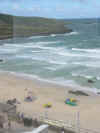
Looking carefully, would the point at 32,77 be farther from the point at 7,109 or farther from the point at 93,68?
the point at 7,109

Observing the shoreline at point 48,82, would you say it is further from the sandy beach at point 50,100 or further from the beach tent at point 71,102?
the beach tent at point 71,102

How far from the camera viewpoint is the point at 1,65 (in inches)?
1155

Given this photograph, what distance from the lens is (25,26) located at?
3113 inches

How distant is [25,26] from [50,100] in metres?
65.3

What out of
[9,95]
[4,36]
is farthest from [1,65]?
[4,36]

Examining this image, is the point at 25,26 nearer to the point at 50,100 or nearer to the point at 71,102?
the point at 50,100

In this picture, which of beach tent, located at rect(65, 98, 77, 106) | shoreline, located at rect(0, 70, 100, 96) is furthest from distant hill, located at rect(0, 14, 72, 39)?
beach tent, located at rect(65, 98, 77, 106)

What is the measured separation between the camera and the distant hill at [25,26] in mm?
74312

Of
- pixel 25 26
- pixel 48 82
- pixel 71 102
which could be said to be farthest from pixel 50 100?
pixel 25 26

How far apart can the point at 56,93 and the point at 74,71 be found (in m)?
6.91

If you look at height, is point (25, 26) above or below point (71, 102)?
above

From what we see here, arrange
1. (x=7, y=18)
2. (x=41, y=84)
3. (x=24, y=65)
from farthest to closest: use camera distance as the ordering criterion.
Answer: (x=7, y=18)
(x=24, y=65)
(x=41, y=84)

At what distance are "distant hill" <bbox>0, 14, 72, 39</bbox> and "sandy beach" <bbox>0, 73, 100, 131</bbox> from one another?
51895mm

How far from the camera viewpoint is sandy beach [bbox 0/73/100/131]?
13.3 metres
